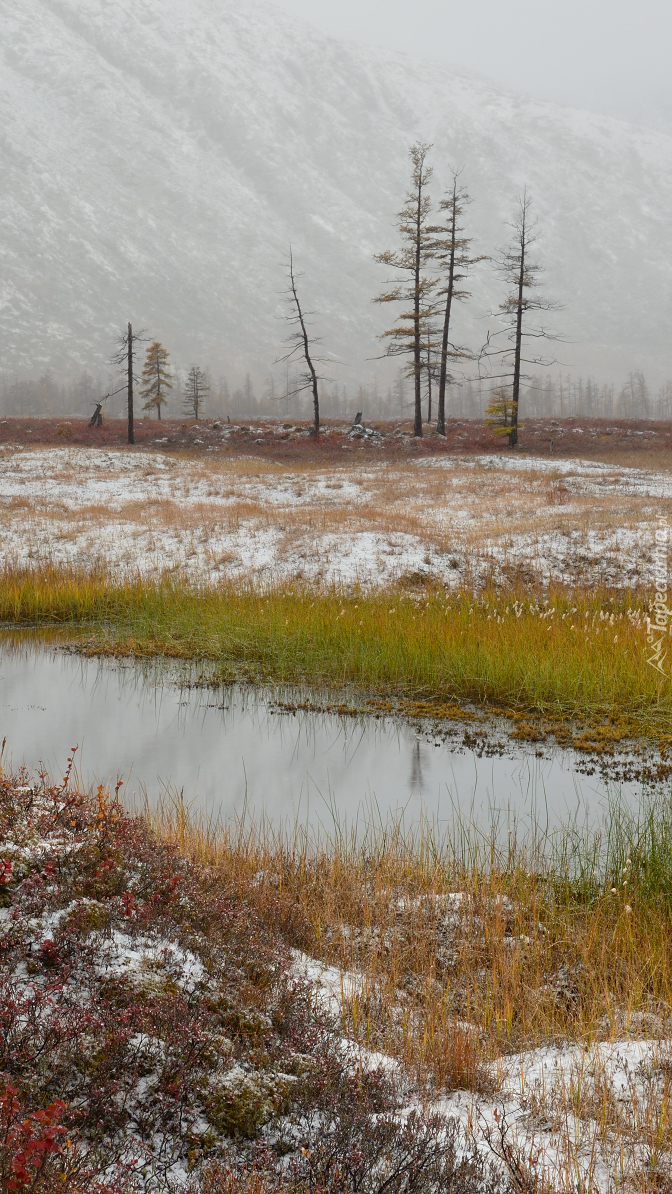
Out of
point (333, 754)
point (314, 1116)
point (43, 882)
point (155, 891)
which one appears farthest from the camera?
point (333, 754)

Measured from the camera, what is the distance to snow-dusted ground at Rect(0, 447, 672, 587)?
15.0 metres

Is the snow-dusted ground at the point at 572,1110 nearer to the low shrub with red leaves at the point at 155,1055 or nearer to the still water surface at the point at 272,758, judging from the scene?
the low shrub with red leaves at the point at 155,1055

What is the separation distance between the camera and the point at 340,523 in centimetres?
1861

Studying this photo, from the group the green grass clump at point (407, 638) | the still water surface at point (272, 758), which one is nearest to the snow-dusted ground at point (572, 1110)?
the still water surface at point (272, 758)

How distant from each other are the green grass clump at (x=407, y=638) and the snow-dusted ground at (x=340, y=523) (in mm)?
1680

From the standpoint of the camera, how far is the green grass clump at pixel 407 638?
8.80m

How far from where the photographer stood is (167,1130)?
2037 mm

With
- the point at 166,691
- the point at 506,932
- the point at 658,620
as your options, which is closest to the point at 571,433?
the point at 658,620

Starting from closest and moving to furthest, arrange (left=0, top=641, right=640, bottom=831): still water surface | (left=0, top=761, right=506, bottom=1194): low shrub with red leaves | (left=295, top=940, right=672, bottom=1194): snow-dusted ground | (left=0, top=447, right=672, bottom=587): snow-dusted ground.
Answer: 1. (left=0, top=761, right=506, bottom=1194): low shrub with red leaves
2. (left=295, top=940, right=672, bottom=1194): snow-dusted ground
3. (left=0, top=641, right=640, bottom=831): still water surface
4. (left=0, top=447, right=672, bottom=587): snow-dusted ground

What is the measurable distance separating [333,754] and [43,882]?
4973 millimetres

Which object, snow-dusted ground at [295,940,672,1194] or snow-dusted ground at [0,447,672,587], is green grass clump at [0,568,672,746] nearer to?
snow-dusted ground at [0,447,672,587]

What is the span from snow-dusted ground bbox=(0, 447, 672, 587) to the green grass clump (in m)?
1.68

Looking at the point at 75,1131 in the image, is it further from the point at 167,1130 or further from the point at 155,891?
the point at 155,891

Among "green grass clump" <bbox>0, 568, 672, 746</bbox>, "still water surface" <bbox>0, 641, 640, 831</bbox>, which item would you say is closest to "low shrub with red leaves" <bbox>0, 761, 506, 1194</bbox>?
"still water surface" <bbox>0, 641, 640, 831</bbox>
